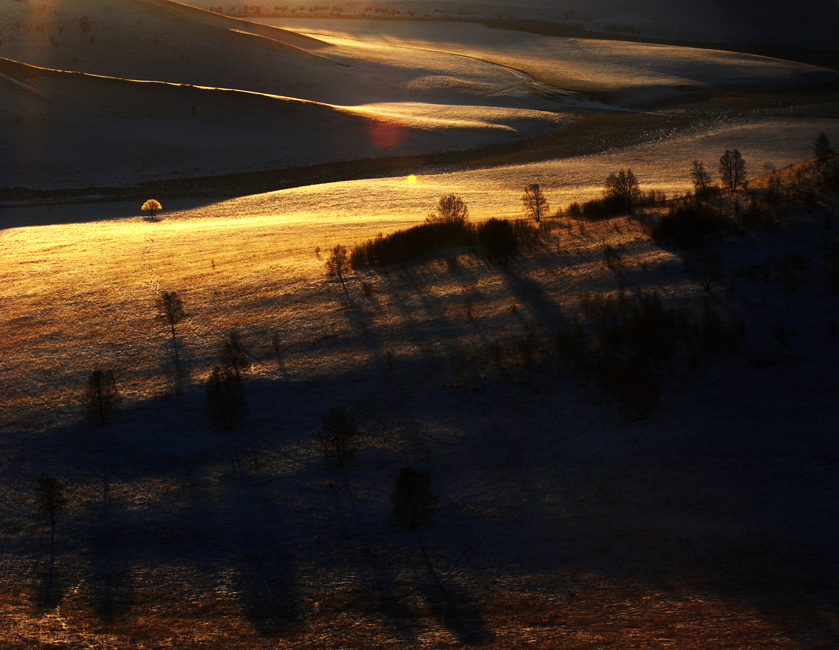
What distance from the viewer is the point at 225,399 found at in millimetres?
15406

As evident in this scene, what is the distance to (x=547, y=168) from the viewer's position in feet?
A: 142

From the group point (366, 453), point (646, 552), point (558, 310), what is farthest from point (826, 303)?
point (366, 453)

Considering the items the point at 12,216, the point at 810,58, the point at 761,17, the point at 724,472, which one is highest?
the point at 761,17

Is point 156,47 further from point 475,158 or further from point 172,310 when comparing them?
point 172,310

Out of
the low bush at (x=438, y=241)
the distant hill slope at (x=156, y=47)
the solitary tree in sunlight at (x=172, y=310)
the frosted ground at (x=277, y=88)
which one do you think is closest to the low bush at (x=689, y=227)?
the low bush at (x=438, y=241)

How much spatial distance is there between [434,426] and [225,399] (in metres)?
4.45

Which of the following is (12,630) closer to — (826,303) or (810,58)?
(826,303)

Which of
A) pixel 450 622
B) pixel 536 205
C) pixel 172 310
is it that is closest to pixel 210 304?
pixel 172 310

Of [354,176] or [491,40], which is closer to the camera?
[354,176]

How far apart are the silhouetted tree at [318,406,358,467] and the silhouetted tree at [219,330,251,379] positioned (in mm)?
3183

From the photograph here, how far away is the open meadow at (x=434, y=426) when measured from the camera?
10.0m

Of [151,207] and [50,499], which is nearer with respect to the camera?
[50,499]

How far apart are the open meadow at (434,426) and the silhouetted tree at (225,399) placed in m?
0.08

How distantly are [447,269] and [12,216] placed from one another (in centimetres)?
2739
